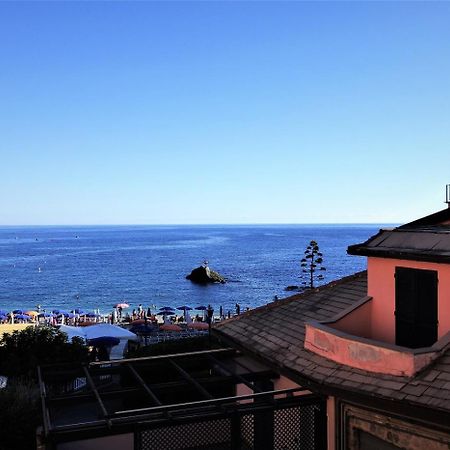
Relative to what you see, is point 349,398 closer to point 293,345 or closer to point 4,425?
point 293,345

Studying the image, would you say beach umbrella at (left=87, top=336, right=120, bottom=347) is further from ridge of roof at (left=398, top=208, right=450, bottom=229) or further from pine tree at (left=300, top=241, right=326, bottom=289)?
ridge of roof at (left=398, top=208, right=450, bottom=229)

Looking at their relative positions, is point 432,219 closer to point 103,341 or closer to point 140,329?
point 103,341

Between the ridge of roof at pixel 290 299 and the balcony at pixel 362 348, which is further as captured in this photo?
the ridge of roof at pixel 290 299

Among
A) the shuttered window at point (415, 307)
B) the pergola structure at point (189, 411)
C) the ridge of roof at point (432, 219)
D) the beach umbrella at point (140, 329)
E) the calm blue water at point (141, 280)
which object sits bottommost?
the calm blue water at point (141, 280)

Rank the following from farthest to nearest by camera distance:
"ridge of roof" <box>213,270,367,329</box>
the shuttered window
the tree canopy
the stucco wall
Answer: the tree canopy, "ridge of roof" <box>213,270,367,329</box>, the stucco wall, the shuttered window

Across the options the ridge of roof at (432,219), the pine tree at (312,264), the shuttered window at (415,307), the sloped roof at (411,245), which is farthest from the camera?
the pine tree at (312,264)

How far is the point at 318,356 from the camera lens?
27.9ft

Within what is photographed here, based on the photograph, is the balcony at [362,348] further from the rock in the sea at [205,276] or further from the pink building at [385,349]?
the rock in the sea at [205,276]

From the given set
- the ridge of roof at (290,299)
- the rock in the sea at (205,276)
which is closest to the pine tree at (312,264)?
the rock in the sea at (205,276)

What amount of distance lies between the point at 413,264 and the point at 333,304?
305 cm

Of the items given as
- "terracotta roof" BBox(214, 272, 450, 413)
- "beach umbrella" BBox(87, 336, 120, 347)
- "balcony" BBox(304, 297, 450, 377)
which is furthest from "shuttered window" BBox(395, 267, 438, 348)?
"beach umbrella" BBox(87, 336, 120, 347)

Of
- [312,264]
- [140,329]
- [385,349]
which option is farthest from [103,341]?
[312,264]

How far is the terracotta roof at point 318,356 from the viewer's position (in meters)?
6.49

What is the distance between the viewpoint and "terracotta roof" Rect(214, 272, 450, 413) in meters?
6.49
